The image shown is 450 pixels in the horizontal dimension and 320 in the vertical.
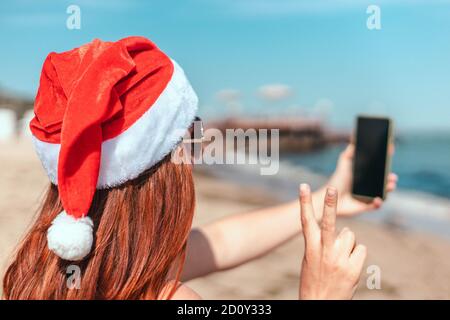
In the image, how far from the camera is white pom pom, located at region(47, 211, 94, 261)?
4.32ft

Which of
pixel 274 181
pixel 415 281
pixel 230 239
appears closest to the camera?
pixel 230 239

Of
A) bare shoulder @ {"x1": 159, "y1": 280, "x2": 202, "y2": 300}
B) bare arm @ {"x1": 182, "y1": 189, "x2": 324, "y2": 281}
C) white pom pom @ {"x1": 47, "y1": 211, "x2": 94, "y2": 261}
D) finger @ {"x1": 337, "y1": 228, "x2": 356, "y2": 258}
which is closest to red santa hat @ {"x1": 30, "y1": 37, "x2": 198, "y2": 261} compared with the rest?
white pom pom @ {"x1": 47, "y1": 211, "x2": 94, "y2": 261}

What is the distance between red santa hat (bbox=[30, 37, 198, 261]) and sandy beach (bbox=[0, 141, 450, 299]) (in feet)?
4.43

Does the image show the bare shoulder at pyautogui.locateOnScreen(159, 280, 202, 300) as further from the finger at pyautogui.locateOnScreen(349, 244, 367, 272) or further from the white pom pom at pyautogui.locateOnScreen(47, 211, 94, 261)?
the finger at pyautogui.locateOnScreen(349, 244, 367, 272)

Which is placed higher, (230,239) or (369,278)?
(230,239)

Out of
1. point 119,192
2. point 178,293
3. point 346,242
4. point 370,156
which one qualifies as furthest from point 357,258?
point 370,156

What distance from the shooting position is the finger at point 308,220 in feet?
4.29

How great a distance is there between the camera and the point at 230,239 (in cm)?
206

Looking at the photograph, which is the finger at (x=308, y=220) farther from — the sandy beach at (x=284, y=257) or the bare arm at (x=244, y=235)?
the sandy beach at (x=284, y=257)
